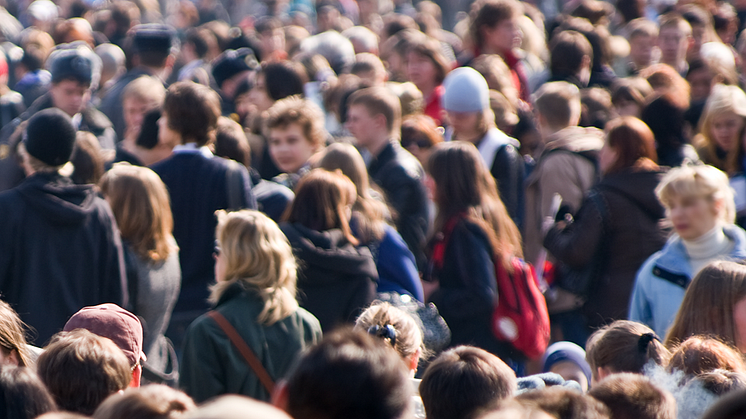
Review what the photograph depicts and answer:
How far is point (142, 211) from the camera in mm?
4773

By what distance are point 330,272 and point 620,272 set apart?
183 centimetres

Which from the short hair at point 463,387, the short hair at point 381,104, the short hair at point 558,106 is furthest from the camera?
the short hair at point 558,106

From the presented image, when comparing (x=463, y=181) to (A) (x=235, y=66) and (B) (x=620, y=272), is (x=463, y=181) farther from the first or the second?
(A) (x=235, y=66)

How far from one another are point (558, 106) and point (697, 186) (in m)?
2.07

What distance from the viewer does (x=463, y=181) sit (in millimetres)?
5277

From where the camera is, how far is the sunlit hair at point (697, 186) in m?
4.73

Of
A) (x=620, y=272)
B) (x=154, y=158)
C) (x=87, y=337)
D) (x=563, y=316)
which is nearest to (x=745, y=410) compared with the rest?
(x=87, y=337)

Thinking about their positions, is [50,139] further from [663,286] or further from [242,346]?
[663,286]

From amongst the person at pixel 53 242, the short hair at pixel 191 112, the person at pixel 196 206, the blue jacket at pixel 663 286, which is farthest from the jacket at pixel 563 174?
the person at pixel 53 242

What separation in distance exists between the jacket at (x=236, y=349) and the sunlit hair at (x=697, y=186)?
1970mm

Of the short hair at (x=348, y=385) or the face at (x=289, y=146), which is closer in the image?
the short hair at (x=348, y=385)

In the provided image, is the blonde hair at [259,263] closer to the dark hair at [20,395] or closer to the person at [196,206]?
the person at [196,206]

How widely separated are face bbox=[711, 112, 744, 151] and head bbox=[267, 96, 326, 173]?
8.37 ft

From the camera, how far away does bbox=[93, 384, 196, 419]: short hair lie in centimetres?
213
